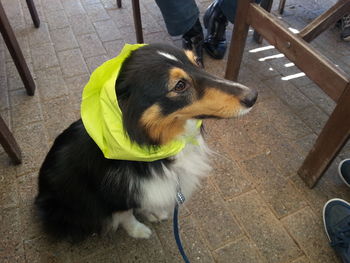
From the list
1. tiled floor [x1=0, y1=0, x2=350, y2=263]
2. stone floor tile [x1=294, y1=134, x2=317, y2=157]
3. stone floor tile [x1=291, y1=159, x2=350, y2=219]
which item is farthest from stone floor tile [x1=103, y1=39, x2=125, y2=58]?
stone floor tile [x1=291, y1=159, x2=350, y2=219]

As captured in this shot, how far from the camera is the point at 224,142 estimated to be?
2.18 metres

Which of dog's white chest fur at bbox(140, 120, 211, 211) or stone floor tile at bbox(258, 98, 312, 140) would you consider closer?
dog's white chest fur at bbox(140, 120, 211, 211)

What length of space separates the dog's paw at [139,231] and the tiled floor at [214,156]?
46 millimetres

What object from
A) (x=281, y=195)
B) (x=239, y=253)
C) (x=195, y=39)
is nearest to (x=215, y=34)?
(x=195, y=39)

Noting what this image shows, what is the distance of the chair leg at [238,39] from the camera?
6.91 ft

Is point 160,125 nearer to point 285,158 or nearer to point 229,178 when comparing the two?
point 229,178

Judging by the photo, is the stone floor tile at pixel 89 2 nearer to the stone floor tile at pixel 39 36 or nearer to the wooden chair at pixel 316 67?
the stone floor tile at pixel 39 36

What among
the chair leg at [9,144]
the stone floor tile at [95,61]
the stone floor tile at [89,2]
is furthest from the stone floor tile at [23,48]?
the chair leg at [9,144]

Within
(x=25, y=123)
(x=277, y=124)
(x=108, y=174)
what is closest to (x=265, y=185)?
(x=277, y=124)

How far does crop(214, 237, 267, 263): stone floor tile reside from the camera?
1633 mm

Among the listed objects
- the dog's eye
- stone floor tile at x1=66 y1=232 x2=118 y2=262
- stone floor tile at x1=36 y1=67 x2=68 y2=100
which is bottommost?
stone floor tile at x1=66 y1=232 x2=118 y2=262

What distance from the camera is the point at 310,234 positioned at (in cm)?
173

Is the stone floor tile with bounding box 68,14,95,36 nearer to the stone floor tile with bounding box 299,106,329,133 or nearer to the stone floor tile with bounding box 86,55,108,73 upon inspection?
the stone floor tile with bounding box 86,55,108,73

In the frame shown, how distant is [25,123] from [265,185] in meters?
1.82
